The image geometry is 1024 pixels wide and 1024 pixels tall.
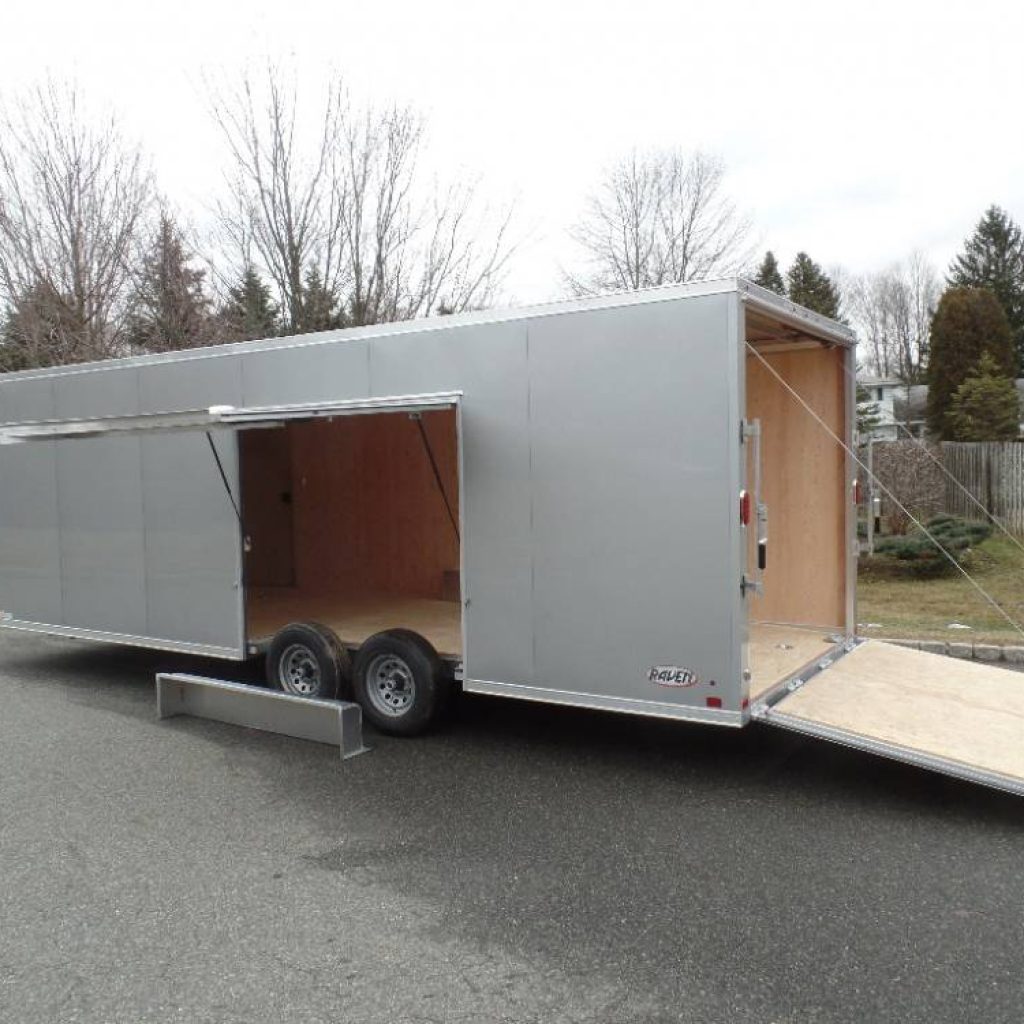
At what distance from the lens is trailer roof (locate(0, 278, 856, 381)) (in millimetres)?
4887

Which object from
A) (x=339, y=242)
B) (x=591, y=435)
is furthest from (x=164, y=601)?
(x=339, y=242)

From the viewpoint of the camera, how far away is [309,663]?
22.2 feet

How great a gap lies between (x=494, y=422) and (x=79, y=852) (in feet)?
10.4

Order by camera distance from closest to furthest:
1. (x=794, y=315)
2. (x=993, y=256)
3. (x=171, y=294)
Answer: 1. (x=794, y=315)
2. (x=171, y=294)
3. (x=993, y=256)

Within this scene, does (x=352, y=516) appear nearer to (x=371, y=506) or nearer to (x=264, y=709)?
(x=371, y=506)

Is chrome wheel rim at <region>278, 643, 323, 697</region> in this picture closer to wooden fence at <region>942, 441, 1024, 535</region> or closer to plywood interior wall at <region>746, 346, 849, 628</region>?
plywood interior wall at <region>746, 346, 849, 628</region>

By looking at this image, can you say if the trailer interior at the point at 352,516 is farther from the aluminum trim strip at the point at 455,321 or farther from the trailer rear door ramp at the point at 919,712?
the trailer rear door ramp at the point at 919,712

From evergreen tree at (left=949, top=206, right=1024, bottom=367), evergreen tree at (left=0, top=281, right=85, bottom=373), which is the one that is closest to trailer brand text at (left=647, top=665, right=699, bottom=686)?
evergreen tree at (left=0, top=281, right=85, bottom=373)

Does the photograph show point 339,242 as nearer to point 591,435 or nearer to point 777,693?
point 591,435

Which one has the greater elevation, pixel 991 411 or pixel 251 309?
pixel 251 309

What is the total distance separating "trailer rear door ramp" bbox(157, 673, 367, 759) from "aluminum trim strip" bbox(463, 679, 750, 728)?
844mm

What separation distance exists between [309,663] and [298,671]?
0.14 metres

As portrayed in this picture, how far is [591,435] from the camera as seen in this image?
17.2 ft

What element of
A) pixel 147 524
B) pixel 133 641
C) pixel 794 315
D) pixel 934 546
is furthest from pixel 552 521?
pixel 934 546
